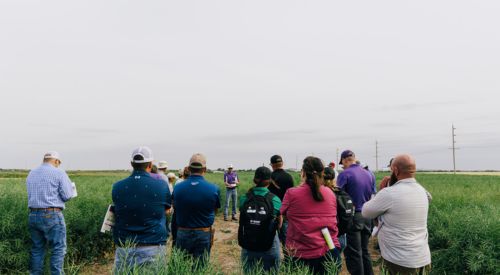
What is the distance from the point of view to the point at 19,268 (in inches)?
267

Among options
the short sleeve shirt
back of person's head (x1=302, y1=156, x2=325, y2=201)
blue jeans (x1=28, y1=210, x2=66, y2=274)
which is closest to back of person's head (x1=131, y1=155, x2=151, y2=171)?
back of person's head (x1=302, y1=156, x2=325, y2=201)

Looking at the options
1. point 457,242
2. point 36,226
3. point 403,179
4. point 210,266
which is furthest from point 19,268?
point 457,242

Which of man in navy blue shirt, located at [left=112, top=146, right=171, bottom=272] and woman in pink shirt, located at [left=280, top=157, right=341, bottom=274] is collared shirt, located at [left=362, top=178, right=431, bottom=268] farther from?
man in navy blue shirt, located at [left=112, top=146, right=171, bottom=272]

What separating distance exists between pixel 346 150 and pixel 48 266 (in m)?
5.96

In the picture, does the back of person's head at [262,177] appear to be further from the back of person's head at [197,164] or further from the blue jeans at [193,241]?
the blue jeans at [193,241]

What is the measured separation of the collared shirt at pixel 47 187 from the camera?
6176mm

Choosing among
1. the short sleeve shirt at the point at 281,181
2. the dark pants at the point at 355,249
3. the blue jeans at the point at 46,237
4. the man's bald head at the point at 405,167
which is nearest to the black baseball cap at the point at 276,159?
the short sleeve shirt at the point at 281,181

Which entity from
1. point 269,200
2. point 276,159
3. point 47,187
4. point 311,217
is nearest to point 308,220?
point 311,217

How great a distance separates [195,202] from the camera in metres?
4.94

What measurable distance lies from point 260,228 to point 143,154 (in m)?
1.76

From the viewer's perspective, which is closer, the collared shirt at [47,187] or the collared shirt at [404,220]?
the collared shirt at [404,220]

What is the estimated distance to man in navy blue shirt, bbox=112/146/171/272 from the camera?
4.27 m

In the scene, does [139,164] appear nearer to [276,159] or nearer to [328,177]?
[328,177]

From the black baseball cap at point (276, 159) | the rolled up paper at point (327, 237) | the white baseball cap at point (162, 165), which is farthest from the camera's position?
the white baseball cap at point (162, 165)
